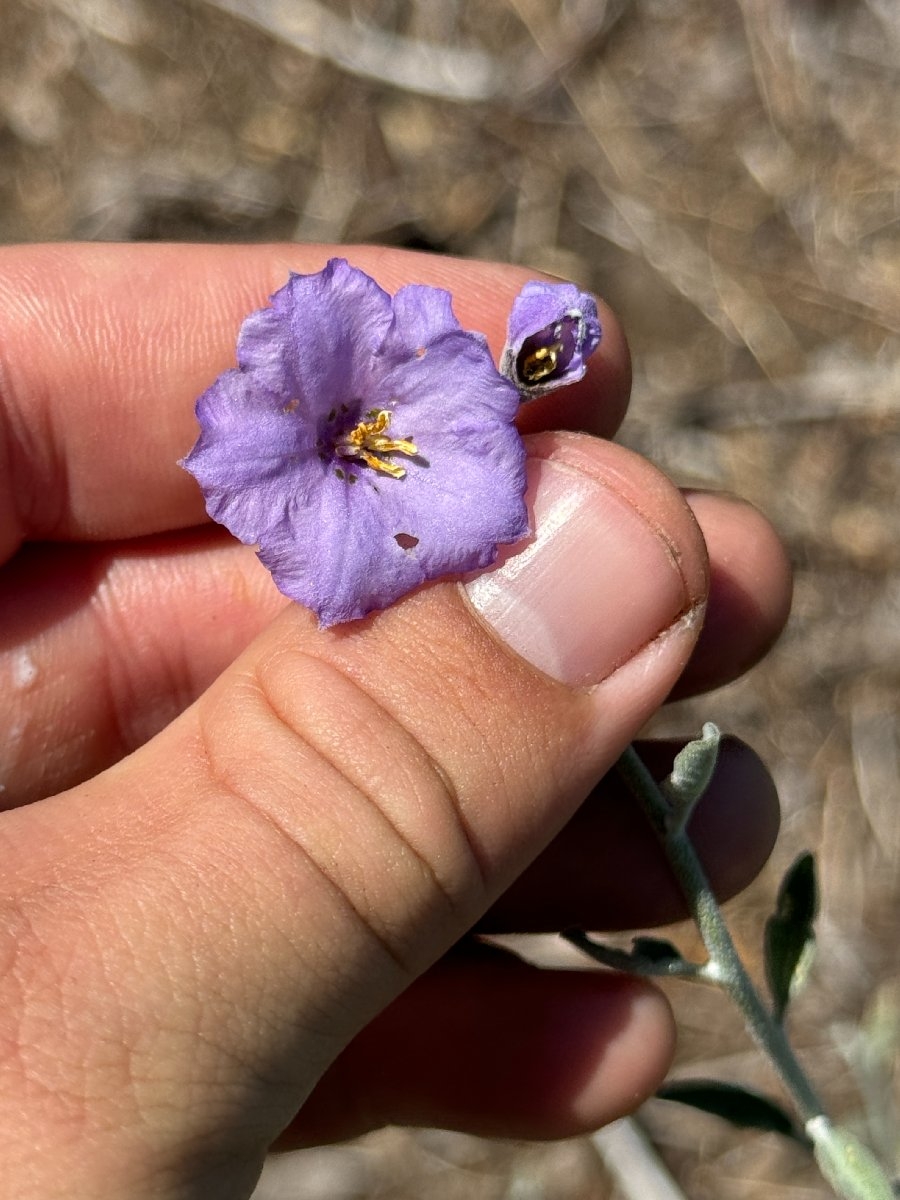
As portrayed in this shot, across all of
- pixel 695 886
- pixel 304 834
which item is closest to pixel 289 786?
pixel 304 834

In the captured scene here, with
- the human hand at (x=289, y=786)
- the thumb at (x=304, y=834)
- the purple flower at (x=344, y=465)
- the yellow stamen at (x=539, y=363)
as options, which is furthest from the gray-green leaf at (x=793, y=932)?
the yellow stamen at (x=539, y=363)

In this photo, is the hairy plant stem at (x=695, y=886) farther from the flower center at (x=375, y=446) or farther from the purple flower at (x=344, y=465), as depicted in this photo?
the flower center at (x=375, y=446)

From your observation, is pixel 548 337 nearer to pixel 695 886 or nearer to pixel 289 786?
pixel 289 786

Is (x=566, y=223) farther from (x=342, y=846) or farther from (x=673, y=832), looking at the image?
(x=342, y=846)

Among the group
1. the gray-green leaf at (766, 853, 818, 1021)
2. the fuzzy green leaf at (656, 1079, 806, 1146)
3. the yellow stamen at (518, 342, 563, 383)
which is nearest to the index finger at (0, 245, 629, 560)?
the yellow stamen at (518, 342, 563, 383)

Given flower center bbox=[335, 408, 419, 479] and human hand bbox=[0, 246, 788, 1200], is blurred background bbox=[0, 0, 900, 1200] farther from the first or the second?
flower center bbox=[335, 408, 419, 479]

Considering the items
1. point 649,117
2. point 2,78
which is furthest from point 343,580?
point 2,78
